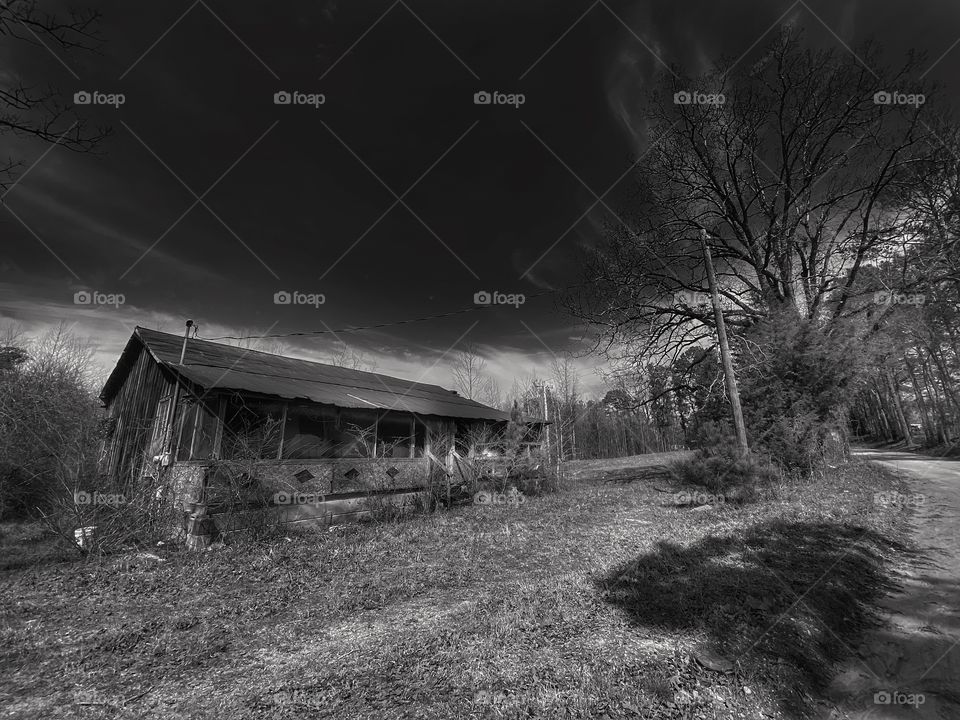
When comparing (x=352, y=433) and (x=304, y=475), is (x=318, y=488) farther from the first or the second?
(x=352, y=433)

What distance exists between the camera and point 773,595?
15.9 ft

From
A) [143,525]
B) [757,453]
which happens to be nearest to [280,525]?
[143,525]

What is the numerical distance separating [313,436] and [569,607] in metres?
10.4

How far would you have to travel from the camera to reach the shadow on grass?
12.1 ft

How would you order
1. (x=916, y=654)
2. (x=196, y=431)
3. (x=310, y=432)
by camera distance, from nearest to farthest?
1. (x=916, y=654)
2. (x=196, y=431)
3. (x=310, y=432)

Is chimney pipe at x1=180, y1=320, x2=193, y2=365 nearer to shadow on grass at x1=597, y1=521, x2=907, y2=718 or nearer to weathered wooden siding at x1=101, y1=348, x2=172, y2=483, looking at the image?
weathered wooden siding at x1=101, y1=348, x2=172, y2=483
